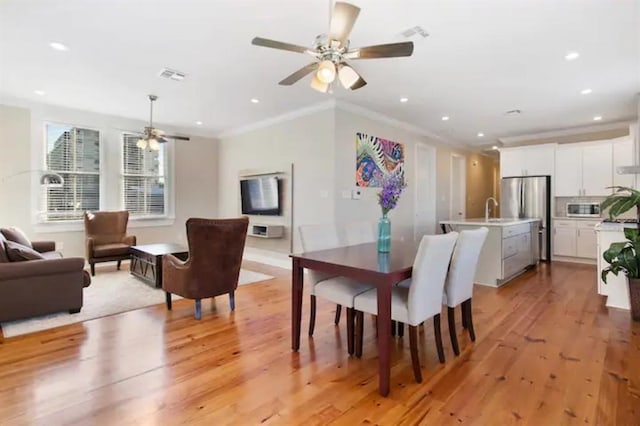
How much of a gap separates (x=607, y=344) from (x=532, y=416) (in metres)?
1.53

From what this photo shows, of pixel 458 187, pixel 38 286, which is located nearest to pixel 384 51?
pixel 38 286

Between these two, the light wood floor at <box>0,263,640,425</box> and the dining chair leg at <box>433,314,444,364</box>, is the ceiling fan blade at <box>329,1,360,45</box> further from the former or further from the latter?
the light wood floor at <box>0,263,640,425</box>

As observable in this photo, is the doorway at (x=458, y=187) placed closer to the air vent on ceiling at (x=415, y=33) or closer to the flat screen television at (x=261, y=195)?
the flat screen television at (x=261, y=195)

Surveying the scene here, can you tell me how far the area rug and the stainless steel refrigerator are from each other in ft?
17.6

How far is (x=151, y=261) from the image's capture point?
14.4 feet

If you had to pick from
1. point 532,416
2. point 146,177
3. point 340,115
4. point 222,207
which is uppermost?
point 340,115

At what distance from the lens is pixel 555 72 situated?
152 inches

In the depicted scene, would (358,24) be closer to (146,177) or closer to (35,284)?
(35,284)

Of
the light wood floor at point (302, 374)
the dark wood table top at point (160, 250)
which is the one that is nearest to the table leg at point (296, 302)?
the light wood floor at point (302, 374)

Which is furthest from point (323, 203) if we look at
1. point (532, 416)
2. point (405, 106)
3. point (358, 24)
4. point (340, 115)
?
point (532, 416)

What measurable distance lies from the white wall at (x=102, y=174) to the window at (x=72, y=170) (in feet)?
0.40

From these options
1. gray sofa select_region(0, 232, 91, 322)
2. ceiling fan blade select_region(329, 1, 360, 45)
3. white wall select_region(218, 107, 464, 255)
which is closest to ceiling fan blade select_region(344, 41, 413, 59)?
ceiling fan blade select_region(329, 1, 360, 45)

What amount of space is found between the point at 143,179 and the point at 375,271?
233 inches

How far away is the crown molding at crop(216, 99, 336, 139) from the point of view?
5.09 metres
